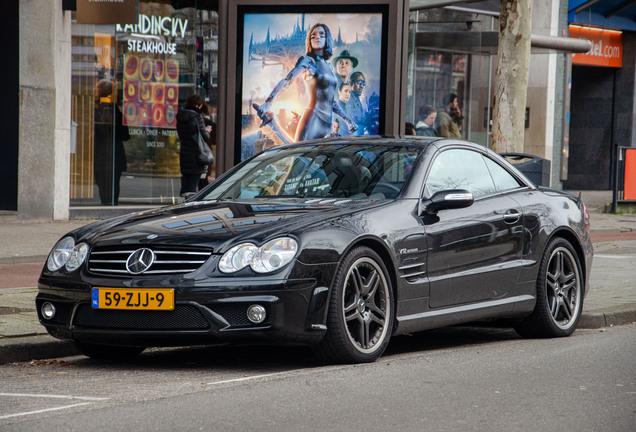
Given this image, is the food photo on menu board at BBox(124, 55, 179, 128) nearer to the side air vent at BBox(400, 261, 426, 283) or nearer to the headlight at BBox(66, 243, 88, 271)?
the headlight at BBox(66, 243, 88, 271)

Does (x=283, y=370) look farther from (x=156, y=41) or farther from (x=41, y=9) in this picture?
(x=156, y=41)

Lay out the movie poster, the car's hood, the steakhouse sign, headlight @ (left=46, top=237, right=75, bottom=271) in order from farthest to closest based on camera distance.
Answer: the steakhouse sign
the movie poster
headlight @ (left=46, top=237, right=75, bottom=271)
the car's hood

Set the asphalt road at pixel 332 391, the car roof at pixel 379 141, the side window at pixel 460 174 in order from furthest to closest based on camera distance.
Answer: the car roof at pixel 379 141
the side window at pixel 460 174
the asphalt road at pixel 332 391

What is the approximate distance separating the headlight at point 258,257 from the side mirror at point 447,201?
124 cm

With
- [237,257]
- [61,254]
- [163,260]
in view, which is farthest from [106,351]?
[237,257]

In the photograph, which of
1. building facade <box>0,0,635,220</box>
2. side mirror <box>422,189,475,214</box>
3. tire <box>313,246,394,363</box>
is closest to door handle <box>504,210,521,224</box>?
side mirror <box>422,189,475,214</box>

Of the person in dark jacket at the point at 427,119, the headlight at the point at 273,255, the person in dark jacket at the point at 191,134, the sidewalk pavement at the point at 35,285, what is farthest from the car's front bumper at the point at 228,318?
the person in dark jacket at the point at 427,119

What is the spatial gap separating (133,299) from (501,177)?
10.1 feet

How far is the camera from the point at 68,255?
6523 millimetres

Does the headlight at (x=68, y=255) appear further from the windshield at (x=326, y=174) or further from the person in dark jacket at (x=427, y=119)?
the person in dark jacket at (x=427, y=119)

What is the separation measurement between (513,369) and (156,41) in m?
13.2

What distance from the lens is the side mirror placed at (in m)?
6.94

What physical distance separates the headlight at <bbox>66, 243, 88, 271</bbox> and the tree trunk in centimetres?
879

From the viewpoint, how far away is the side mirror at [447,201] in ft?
22.8
